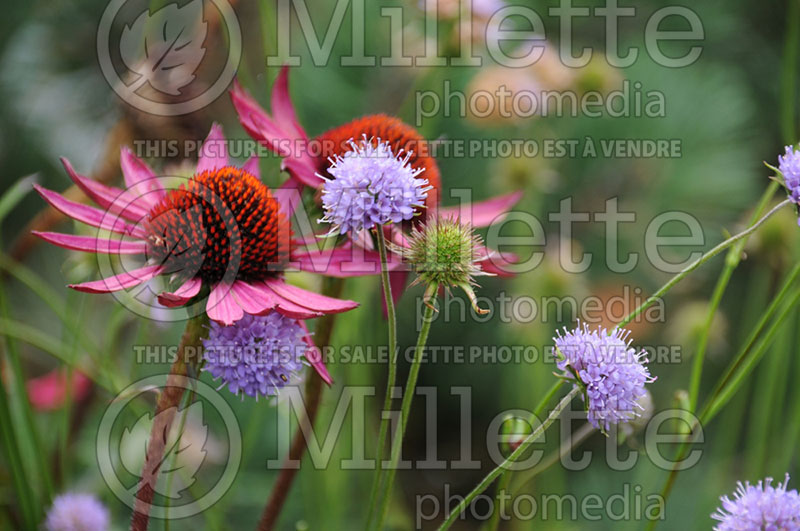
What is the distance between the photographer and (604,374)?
1.53 ft

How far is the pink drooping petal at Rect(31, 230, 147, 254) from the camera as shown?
508 mm

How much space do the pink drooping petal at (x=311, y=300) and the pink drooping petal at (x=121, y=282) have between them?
8 cm

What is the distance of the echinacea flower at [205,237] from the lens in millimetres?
514

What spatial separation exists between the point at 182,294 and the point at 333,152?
0.19m

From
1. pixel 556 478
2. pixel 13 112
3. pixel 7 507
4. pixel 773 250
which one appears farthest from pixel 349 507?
pixel 13 112

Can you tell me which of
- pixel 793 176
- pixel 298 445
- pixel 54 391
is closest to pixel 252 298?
pixel 298 445

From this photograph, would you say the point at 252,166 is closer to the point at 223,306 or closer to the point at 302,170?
the point at 302,170

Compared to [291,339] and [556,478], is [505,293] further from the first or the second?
[291,339]

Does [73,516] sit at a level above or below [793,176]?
below

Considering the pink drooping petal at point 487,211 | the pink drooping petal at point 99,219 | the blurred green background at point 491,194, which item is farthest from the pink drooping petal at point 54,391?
the pink drooping petal at point 487,211

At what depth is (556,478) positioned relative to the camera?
100 centimetres

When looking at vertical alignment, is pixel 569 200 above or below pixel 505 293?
A: above

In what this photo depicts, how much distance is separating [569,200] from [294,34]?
0.52m

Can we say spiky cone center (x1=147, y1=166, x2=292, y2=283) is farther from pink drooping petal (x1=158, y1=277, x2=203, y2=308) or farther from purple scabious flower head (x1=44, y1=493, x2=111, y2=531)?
purple scabious flower head (x1=44, y1=493, x2=111, y2=531)
